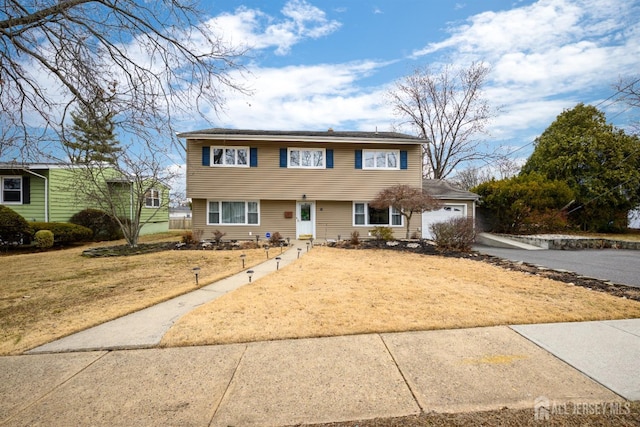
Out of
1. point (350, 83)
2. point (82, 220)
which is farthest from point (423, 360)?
point (82, 220)

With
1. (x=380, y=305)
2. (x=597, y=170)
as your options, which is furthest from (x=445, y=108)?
(x=380, y=305)

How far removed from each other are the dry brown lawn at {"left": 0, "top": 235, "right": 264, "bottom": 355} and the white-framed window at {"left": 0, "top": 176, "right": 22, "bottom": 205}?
291 inches

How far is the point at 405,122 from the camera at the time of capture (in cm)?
2792

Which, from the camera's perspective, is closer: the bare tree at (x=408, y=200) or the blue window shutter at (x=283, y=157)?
the bare tree at (x=408, y=200)

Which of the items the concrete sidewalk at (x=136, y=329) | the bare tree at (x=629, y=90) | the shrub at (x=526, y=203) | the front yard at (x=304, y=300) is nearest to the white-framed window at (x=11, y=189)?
the front yard at (x=304, y=300)

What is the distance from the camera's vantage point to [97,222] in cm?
1736

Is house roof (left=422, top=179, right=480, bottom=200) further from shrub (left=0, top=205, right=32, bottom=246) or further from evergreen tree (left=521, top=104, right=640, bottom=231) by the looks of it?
shrub (left=0, top=205, right=32, bottom=246)

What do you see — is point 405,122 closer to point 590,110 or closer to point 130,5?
point 590,110

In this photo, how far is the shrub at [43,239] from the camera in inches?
561

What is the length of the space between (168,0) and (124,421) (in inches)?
221

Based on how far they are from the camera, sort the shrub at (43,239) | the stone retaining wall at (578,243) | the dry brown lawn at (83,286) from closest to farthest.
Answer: the dry brown lawn at (83,286) → the stone retaining wall at (578,243) → the shrub at (43,239)

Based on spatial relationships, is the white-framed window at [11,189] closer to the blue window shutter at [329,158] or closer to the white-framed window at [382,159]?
the blue window shutter at [329,158]

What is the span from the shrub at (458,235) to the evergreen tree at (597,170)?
39.0 ft

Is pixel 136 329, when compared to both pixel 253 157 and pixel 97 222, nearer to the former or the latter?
pixel 253 157
